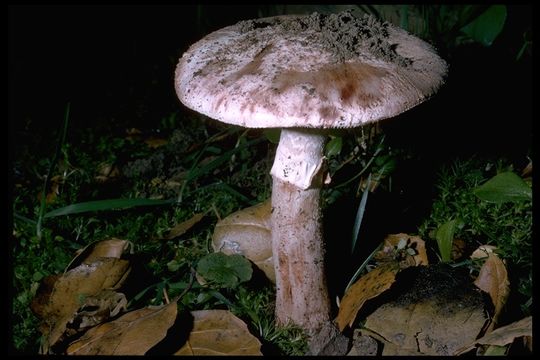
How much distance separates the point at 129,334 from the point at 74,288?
44cm

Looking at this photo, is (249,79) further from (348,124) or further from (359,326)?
(359,326)

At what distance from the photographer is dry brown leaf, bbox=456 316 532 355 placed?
178 cm

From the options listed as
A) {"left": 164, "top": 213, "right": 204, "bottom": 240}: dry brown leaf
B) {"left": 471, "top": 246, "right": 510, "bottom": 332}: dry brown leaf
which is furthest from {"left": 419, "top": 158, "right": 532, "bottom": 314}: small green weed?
{"left": 164, "top": 213, "right": 204, "bottom": 240}: dry brown leaf

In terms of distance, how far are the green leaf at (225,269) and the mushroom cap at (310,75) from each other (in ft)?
2.87

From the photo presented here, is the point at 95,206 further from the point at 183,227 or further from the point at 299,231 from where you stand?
the point at 299,231

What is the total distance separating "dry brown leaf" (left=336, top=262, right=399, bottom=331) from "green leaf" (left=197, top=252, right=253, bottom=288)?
0.45 metres

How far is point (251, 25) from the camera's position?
205 centimetres

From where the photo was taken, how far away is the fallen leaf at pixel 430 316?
78.5 inches

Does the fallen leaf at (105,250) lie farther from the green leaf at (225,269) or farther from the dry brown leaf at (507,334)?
the dry brown leaf at (507,334)

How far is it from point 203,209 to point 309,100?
1.58 metres

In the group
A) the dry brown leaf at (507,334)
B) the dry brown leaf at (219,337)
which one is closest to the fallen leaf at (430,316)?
the dry brown leaf at (507,334)

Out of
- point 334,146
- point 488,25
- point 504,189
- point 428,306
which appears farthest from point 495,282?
point 488,25

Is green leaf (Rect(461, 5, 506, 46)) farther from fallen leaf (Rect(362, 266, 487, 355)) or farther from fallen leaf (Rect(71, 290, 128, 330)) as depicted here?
fallen leaf (Rect(71, 290, 128, 330))

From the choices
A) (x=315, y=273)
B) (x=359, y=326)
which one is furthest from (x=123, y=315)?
(x=359, y=326)
